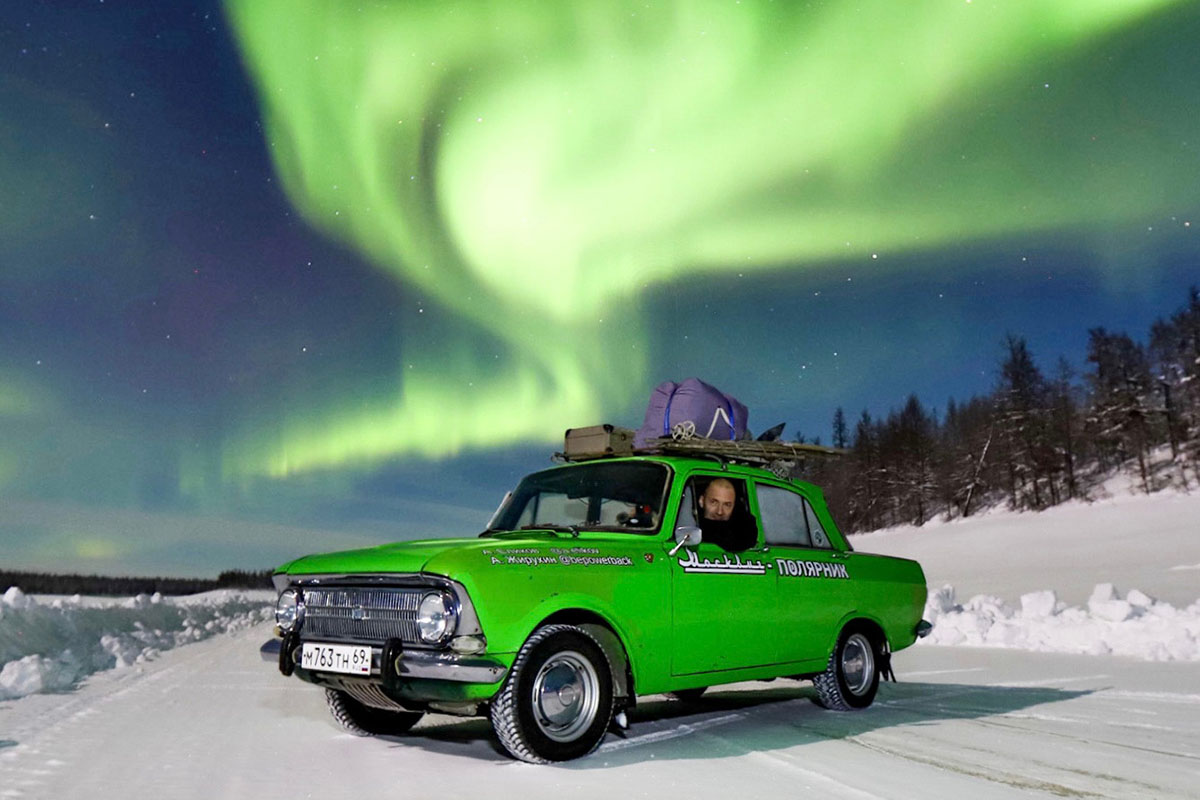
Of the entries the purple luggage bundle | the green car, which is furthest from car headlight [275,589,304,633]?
the purple luggage bundle

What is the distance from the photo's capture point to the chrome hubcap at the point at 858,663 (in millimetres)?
8344

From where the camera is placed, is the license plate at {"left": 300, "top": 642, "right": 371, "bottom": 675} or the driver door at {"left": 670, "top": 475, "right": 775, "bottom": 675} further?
the driver door at {"left": 670, "top": 475, "right": 775, "bottom": 675}

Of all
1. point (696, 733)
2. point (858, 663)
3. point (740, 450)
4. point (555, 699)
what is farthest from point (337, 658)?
point (858, 663)

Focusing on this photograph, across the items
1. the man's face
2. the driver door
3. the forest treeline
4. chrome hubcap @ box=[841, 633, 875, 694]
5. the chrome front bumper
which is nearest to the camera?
the chrome front bumper

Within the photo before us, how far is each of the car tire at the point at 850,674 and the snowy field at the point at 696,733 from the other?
8.4 inches

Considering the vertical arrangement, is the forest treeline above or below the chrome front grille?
above

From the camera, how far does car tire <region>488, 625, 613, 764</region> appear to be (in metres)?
→ 5.41

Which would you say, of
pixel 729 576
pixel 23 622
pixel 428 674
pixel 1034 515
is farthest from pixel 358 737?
pixel 1034 515

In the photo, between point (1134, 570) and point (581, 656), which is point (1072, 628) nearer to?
point (581, 656)

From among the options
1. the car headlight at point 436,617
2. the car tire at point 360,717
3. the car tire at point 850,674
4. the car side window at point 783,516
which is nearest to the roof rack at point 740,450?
A: the car side window at point 783,516

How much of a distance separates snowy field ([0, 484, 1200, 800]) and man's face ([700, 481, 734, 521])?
5.26ft

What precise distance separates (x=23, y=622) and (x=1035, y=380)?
73.1 m

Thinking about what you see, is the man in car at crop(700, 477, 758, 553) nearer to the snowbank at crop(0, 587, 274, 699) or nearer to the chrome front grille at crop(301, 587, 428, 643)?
the chrome front grille at crop(301, 587, 428, 643)

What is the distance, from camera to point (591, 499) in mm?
7195
